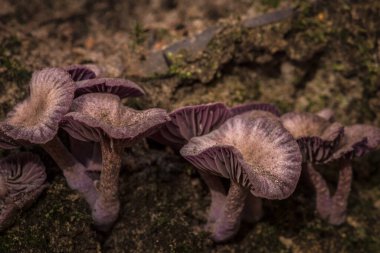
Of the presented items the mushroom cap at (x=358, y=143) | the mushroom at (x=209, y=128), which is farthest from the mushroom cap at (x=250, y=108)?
the mushroom cap at (x=358, y=143)

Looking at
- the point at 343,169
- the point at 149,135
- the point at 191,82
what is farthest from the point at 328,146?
the point at 191,82

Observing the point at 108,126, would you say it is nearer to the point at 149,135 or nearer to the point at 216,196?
the point at 149,135

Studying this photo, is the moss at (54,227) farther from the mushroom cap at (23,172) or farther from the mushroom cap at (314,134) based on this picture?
the mushroom cap at (314,134)

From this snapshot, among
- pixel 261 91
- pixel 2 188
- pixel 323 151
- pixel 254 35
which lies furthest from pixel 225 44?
pixel 2 188

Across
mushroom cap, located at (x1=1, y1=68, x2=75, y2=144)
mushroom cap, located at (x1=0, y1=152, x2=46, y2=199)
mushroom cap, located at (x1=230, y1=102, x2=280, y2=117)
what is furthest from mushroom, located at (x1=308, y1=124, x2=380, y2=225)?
mushroom cap, located at (x1=0, y1=152, x2=46, y2=199)

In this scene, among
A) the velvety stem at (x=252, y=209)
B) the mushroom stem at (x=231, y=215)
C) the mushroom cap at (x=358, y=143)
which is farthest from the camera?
the velvety stem at (x=252, y=209)

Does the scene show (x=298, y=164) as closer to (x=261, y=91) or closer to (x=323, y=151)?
(x=323, y=151)
